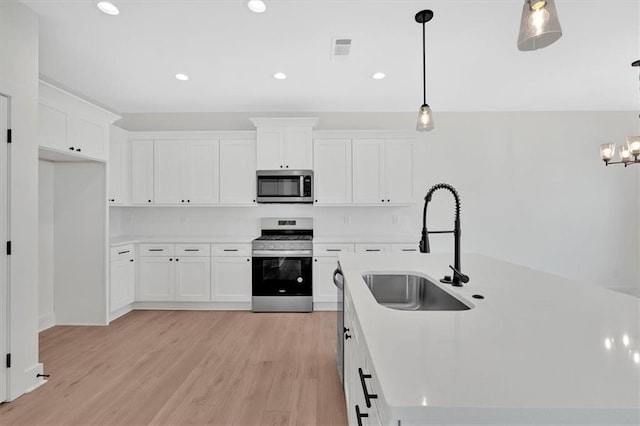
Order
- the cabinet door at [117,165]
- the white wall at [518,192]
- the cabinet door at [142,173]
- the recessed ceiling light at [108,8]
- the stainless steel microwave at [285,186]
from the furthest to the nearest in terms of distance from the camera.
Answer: the white wall at [518,192] < the cabinet door at [142,173] < the stainless steel microwave at [285,186] < the cabinet door at [117,165] < the recessed ceiling light at [108,8]

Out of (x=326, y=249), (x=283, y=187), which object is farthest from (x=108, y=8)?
(x=326, y=249)

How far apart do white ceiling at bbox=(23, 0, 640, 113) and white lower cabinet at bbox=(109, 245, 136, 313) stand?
1.99 meters

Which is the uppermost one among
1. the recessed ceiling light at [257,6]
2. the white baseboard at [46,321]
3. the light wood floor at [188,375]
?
the recessed ceiling light at [257,6]

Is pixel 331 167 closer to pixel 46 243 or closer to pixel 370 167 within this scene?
pixel 370 167

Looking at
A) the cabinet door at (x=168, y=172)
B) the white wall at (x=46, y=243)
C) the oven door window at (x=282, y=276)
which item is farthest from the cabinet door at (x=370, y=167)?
the white wall at (x=46, y=243)

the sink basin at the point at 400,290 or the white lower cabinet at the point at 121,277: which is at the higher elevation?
the sink basin at the point at 400,290

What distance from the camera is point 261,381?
2258mm

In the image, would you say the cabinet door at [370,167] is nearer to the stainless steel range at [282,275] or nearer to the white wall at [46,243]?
the stainless steel range at [282,275]

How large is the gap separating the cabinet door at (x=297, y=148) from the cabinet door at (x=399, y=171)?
41.3 inches

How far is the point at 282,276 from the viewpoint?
149 inches

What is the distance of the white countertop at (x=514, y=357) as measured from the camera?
0.56 metres

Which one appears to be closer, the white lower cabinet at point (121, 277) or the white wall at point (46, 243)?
the white wall at point (46, 243)

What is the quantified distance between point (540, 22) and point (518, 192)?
385cm

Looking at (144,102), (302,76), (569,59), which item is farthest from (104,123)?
(569,59)
